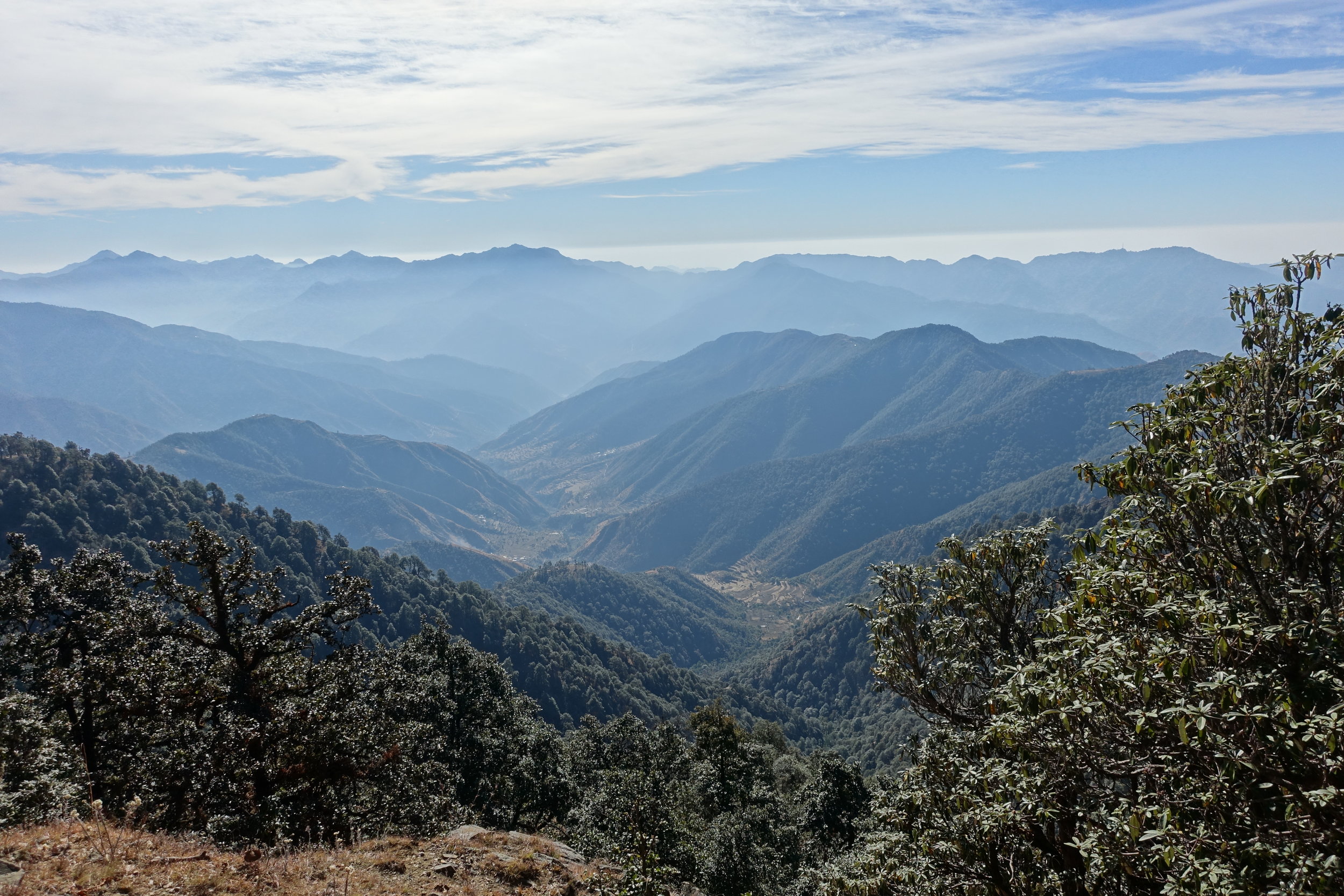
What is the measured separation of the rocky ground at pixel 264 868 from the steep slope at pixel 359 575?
109m

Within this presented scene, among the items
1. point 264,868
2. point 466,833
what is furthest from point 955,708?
point 264,868

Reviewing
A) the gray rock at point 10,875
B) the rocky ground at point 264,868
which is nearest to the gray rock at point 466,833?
the rocky ground at point 264,868

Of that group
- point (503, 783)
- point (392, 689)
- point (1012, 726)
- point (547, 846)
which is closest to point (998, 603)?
point (1012, 726)

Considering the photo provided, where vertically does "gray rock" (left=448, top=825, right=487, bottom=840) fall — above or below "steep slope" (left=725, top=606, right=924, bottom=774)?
above

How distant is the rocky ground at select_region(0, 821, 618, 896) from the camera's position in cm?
1214

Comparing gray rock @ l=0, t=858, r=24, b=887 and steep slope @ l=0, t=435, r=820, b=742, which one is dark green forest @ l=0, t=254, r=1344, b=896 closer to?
gray rock @ l=0, t=858, r=24, b=887

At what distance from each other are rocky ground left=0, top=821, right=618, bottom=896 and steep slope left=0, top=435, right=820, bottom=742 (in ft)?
358

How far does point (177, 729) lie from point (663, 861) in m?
17.7

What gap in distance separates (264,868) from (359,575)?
143 meters

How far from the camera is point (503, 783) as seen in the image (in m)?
34.9

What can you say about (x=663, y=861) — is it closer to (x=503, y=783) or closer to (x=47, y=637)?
(x=503, y=783)

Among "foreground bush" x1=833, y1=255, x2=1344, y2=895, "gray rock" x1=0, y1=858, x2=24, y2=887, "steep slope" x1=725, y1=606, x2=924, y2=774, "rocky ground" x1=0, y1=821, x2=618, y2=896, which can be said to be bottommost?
"steep slope" x1=725, y1=606, x2=924, y2=774

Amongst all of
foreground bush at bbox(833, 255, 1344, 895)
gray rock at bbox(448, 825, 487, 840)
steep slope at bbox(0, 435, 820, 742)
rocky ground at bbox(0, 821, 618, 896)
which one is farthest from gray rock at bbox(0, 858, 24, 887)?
steep slope at bbox(0, 435, 820, 742)

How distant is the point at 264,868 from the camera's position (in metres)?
14.0
